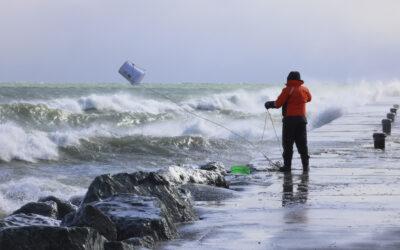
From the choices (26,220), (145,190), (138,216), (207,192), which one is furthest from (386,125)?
(26,220)

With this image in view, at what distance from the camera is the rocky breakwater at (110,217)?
18.0ft

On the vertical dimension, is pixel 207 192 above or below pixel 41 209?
below

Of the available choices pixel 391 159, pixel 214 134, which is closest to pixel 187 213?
pixel 391 159

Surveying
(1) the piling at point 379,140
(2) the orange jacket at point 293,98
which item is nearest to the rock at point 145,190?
(2) the orange jacket at point 293,98

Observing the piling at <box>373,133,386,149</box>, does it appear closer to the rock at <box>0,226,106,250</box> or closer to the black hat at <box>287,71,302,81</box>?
the black hat at <box>287,71,302,81</box>

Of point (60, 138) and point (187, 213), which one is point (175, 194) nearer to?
point (187, 213)

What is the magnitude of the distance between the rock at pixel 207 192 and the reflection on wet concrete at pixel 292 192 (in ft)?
2.25

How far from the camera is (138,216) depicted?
709 centimetres

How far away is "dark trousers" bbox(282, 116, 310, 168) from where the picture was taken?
12.5 m

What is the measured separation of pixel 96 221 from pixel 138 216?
0.53m

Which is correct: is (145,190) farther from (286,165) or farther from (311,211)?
(286,165)

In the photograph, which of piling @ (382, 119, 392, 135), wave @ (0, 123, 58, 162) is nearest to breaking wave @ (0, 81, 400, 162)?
wave @ (0, 123, 58, 162)

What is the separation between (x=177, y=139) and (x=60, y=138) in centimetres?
333

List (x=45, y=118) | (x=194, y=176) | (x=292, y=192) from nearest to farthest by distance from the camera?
1. (x=292, y=192)
2. (x=194, y=176)
3. (x=45, y=118)
